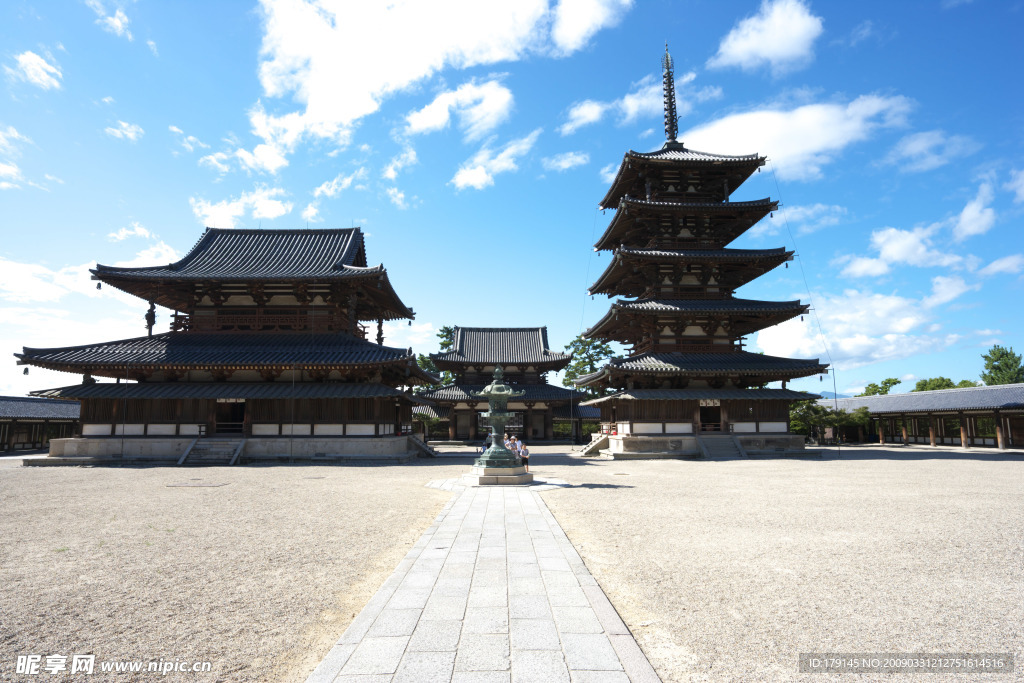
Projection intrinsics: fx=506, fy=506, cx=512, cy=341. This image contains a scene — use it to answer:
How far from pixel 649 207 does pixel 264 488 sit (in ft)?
83.8

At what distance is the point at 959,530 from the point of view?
9367mm

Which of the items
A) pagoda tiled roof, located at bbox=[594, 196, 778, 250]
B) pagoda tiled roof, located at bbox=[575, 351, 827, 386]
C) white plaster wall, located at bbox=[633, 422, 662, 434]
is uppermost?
pagoda tiled roof, located at bbox=[594, 196, 778, 250]

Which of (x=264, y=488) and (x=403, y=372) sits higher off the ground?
(x=403, y=372)

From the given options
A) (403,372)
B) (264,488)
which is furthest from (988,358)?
(264,488)

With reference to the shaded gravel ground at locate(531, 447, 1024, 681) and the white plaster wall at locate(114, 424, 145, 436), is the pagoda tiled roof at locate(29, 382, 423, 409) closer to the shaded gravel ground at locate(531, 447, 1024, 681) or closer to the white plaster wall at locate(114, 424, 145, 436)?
the white plaster wall at locate(114, 424, 145, 436)

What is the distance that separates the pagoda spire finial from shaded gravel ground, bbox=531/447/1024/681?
28703mm

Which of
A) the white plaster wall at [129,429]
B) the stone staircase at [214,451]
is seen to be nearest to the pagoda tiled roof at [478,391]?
the stone staircase at [214,451]

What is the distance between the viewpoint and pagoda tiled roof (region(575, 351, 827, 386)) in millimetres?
28384

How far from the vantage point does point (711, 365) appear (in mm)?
29125

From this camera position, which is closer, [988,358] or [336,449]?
[336,449]

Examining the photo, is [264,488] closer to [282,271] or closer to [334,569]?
[334,569]

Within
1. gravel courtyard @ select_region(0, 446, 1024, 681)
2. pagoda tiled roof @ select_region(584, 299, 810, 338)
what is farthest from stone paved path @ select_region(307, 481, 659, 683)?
pagoda tiled roof @ select_region(584, 299, 810, 338)

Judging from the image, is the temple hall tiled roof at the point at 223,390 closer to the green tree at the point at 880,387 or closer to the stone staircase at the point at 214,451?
the stone staircase at the point at 214,451

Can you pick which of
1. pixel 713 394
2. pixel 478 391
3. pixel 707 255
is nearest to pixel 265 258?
pixel 478 391
